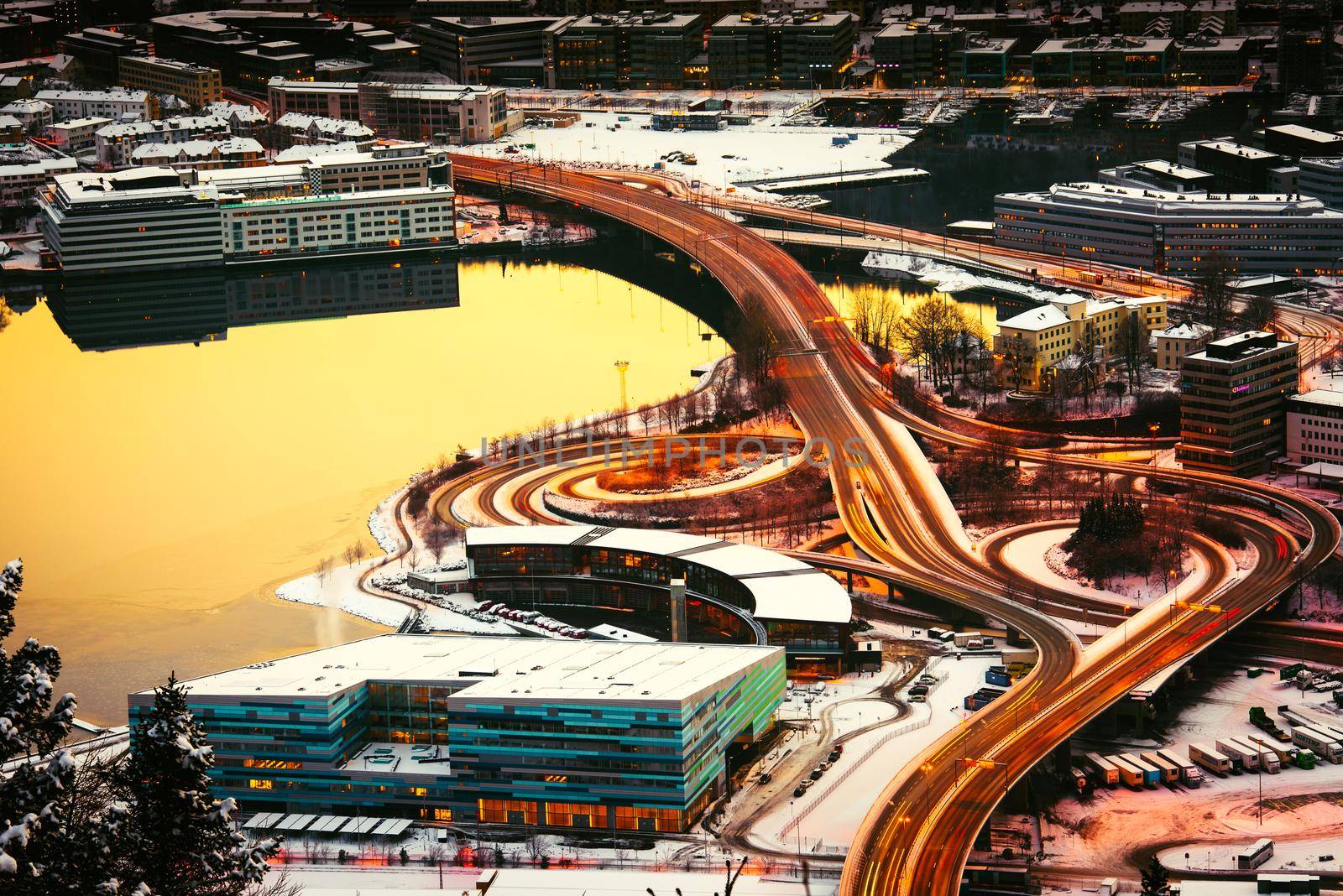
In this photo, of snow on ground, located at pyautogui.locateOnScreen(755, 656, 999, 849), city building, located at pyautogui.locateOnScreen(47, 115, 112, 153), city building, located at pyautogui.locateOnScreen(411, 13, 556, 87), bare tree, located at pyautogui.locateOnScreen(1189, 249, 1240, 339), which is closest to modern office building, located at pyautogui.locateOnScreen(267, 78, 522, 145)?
city building, located at pyautogui.locateOnScreen(411, 13, 556, 87)

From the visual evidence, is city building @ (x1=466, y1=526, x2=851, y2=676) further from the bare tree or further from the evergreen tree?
the bare tree

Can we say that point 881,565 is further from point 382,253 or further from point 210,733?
point 382,253

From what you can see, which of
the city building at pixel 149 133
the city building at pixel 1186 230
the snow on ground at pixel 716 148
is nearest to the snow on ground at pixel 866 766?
the city building at pixel 1186 230

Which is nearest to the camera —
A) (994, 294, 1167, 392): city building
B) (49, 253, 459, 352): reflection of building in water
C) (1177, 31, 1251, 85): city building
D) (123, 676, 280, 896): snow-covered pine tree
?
(123, 676, 280, 896): snow-covered pine tree

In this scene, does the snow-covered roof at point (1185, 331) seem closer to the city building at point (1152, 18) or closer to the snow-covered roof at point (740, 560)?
the snow-covered roof at point (740, 560)

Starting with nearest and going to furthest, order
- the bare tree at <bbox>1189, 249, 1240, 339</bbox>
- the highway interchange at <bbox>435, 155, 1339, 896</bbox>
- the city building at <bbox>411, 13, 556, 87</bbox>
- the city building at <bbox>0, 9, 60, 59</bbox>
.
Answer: the highway interchange at <bbox>435, 155, 1339, 896</bbox> < the bare tree at <bbox>1189, 249, 1240, 339</bbox> < the city building at <bbox>411, 13, 556, 87</bbox> < the city building at <bbox>0, 9, 60, 59</bbox>

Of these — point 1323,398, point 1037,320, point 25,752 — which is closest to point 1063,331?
point 1037,320
